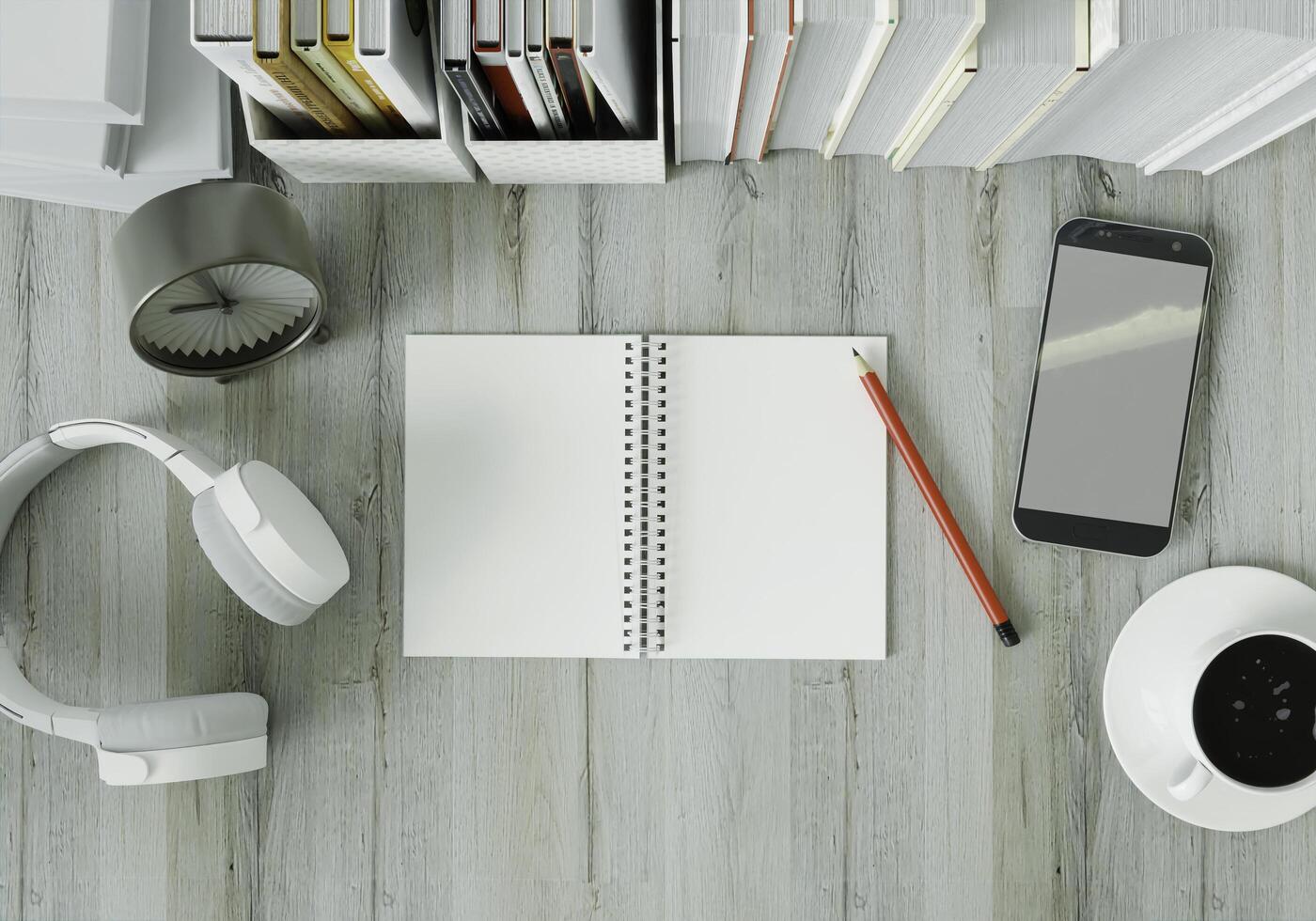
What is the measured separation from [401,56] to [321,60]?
6cm

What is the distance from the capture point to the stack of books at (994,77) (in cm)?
58

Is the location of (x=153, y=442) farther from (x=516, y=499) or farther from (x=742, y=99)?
(x=742, y=99)

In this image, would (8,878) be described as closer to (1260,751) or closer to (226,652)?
(226,652)

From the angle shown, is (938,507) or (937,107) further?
(938,507)

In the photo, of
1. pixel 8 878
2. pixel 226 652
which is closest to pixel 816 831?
pixel 226 652

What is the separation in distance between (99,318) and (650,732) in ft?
2.29

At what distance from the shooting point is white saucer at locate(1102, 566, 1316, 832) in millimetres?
790

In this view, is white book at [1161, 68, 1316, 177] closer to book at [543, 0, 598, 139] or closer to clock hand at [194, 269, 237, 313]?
book at [543, 0, 598, 139]

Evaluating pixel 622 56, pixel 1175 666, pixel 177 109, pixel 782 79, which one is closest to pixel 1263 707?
pixel 1175 666

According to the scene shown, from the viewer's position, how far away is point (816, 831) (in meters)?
0.82

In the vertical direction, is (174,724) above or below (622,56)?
below

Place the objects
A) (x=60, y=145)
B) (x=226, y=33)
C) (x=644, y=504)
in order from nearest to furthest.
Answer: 1. (x=226, y=33)
2. (x=60, y=145)
3. (x=644, y=504)

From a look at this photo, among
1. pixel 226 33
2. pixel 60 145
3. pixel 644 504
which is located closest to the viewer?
pixel 226 33

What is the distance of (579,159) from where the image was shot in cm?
75
